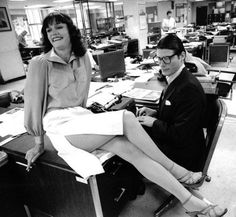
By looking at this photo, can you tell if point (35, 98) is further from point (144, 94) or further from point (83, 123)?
point (144, 94)

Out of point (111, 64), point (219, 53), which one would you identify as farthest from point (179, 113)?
point (219, 53)

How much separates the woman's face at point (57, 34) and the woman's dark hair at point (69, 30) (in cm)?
2

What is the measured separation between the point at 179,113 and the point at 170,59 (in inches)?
14.6

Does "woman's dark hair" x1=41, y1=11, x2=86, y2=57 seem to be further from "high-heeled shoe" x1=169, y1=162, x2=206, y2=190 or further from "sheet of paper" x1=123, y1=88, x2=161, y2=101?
"high-heeled shoe" x1=169, y1=162, x2=206, y2=190

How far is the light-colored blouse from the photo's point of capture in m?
1.25

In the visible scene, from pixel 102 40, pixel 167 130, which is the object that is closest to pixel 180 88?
pixel 167 130

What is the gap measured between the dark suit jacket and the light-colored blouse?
587mm

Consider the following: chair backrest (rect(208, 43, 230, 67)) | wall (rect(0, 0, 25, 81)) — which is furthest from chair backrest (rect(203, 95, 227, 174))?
wall (rect(0, 0, 25, 81))

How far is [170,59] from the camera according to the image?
1.45 m

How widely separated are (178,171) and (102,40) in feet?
19.6

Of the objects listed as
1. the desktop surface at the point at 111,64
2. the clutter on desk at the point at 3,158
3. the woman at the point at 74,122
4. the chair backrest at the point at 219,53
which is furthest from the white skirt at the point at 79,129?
the chair backrest at the point at 219,53

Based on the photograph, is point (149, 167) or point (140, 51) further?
point (140, 51)

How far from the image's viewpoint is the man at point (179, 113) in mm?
1337

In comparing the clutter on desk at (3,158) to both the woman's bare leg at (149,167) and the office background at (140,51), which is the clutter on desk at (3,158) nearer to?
the woman's bare leg at (149,167)
